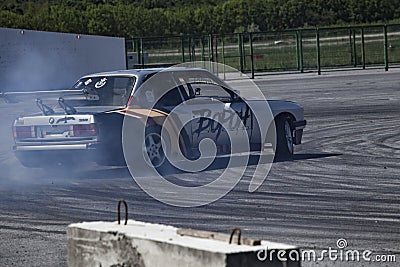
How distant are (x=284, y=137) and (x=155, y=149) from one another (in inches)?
94.8

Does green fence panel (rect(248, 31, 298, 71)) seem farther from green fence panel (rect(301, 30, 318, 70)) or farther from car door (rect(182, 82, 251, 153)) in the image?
car door (rect(182, 82, 251, 153))

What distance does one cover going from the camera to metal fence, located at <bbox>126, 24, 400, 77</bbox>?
46469 millimetres

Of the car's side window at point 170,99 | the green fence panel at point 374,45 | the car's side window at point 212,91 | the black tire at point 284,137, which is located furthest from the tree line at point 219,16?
the car's side window at point 170,99

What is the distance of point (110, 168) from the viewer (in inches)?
530

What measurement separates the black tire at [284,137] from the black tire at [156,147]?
84.2 inches

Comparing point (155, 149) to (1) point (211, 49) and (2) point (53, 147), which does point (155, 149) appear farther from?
(1) point (211, 49)

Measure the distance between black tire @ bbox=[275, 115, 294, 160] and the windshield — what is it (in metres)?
2.44

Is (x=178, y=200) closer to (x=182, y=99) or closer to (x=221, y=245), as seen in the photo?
(x=182, y=99)

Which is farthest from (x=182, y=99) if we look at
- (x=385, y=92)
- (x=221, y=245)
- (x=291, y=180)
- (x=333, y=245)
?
(x=385, y=92)

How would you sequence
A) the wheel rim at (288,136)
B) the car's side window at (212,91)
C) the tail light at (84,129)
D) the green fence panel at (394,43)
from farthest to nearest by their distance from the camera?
the green fence panel at (394,43)
the wheel rim at (288,136)
the car's side window at (212,91)
the tail light at (84,129)

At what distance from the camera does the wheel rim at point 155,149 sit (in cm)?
1241

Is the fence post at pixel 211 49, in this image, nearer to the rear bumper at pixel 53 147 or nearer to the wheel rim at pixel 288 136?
the wheel rim at pixel 288 136

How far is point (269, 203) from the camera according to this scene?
10039 millimetres

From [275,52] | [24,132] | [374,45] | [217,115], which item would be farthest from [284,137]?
[374,45]
